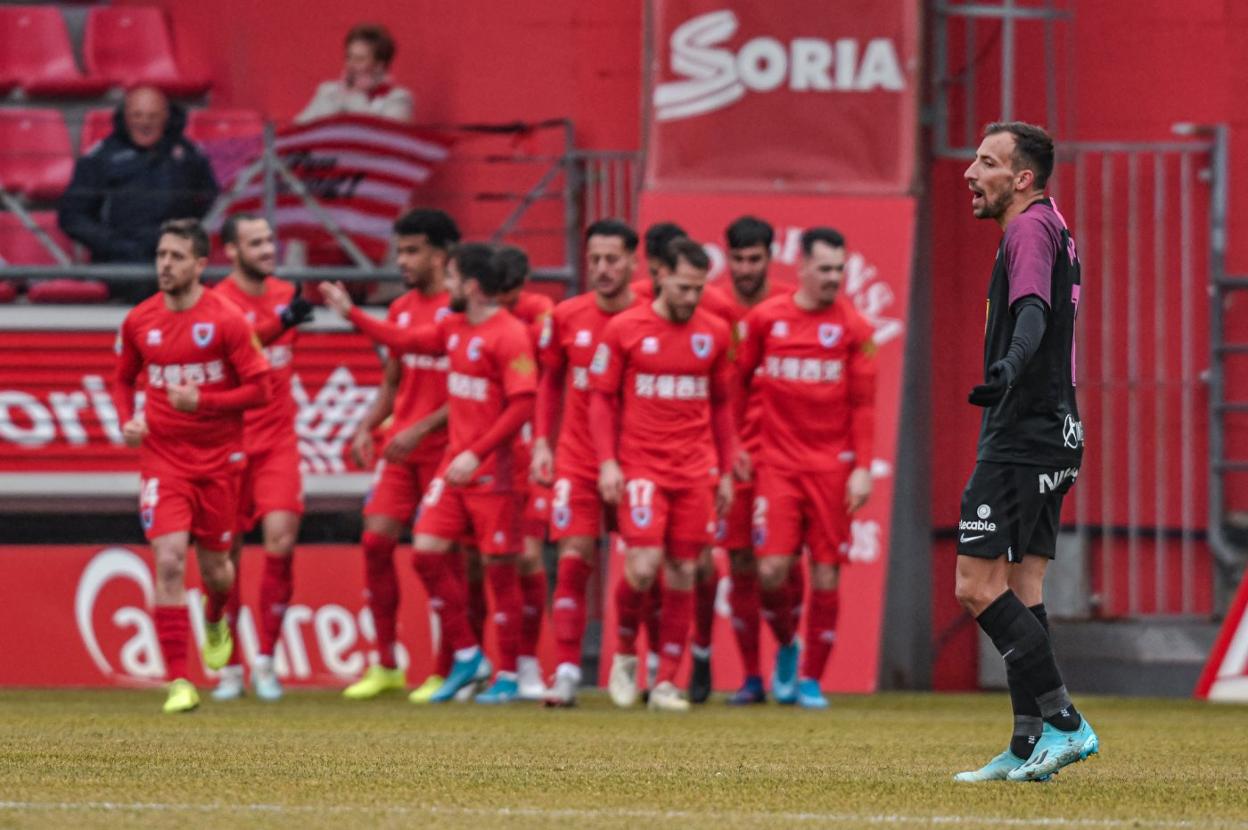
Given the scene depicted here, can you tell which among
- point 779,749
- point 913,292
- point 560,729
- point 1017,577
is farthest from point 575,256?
point 1017,577

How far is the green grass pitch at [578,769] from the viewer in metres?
5.84

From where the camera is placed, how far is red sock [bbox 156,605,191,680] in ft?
33.1

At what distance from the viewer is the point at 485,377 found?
1120cm

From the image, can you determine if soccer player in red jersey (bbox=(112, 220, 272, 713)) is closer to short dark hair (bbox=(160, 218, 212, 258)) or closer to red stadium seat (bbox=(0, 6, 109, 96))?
short dark hair (bbox=(160, 218, 212, 258))

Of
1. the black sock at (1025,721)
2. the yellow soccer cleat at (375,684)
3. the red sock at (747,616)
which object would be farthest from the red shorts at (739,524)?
the black sock at (1025,721)

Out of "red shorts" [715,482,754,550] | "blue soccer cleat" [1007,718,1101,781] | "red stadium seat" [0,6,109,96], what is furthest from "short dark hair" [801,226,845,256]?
"red stadium seat" [0,6,109,96]

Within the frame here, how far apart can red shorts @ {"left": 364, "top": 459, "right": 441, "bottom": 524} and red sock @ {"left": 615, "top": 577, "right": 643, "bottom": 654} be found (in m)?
1.47

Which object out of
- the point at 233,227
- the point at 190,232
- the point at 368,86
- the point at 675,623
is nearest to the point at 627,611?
the point at 675,623

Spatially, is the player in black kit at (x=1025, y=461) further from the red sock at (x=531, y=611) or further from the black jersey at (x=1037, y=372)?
the red sock at (x=531, y=611)

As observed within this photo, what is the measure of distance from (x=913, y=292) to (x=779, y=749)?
5.92 m

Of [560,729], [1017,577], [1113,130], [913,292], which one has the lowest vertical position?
[560,729]

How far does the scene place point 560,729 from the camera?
9.12m

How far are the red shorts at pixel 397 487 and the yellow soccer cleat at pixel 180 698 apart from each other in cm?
189

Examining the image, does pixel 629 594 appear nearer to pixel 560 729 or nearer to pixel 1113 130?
pixel 560 729
